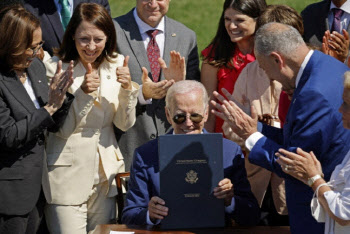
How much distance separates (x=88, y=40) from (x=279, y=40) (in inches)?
72.2

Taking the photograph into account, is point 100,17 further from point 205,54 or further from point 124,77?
point 205,54

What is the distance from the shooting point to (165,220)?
15.2 ft

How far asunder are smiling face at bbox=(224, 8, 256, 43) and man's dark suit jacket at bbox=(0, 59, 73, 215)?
170 centimetres

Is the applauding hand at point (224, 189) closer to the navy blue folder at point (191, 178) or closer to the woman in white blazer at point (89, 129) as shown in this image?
the navy blue folder at point (191, 178)

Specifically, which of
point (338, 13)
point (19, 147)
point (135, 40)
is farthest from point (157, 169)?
point (338, 13)

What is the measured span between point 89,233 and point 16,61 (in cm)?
143

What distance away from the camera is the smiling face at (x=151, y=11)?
638cm

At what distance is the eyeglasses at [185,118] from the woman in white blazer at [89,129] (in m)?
0.87

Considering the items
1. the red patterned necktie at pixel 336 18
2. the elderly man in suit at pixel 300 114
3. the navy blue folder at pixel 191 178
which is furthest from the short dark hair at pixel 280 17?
the navy blue folder at pixel 191 178

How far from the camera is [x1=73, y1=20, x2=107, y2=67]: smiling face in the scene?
580 centimetres

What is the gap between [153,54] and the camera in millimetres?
6367

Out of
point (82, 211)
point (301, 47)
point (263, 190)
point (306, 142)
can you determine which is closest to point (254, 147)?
point (306, 142)

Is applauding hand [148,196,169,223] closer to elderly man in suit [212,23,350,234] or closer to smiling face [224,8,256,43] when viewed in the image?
elderly man in suit [212,23,350,234]

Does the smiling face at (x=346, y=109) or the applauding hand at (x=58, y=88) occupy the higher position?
the smiling face at (x=346, y=109)
